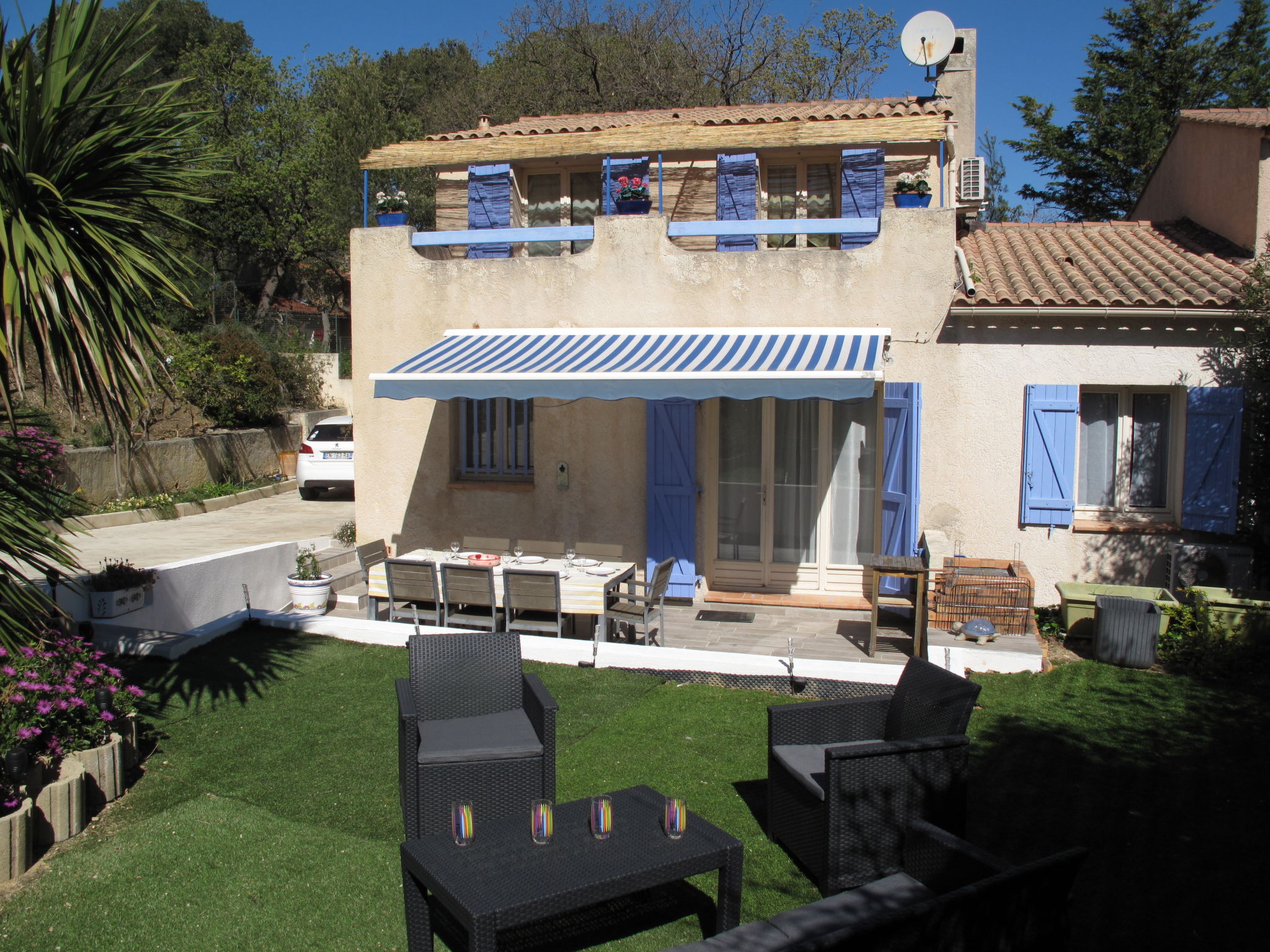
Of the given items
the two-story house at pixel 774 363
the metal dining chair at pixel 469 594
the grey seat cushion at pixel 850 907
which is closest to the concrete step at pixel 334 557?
the two-story house at pixel 774 363

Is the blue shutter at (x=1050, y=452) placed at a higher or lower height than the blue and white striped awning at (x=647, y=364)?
lower

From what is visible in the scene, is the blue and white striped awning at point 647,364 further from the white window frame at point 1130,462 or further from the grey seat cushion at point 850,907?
the grey seat cushion at point 850,907

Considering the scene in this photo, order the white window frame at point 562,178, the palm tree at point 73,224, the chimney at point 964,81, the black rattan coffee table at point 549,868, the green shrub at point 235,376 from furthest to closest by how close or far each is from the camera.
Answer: the green shrub at point 235,376 < the chimney at point 964,81 < the white window frame at point 562,178 < the palm tree at point 73,224 < the black rattan coffee table at point 549,868

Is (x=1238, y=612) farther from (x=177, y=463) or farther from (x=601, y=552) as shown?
(x=177, y=463)

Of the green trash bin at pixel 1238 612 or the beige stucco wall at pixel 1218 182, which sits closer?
the green trash bin at pixel 1238 612

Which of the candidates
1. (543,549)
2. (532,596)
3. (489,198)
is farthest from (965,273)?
(489,198)

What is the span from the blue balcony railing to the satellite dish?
176 inches

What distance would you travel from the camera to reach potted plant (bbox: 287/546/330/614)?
12.8 meters

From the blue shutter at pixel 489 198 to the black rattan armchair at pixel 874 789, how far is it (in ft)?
35.1

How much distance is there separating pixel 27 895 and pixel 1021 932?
18.0 ft

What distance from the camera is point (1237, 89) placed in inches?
1137

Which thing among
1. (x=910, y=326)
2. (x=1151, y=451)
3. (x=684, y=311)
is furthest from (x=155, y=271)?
(x=1151, y=451)

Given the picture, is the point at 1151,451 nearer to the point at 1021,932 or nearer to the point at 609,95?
the point at 1021,932

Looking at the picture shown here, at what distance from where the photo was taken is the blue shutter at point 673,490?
1329 cm
